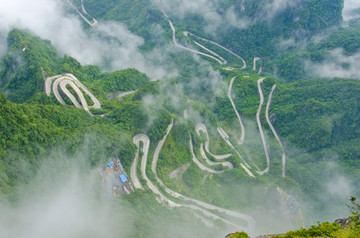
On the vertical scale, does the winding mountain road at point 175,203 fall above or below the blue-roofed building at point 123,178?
above

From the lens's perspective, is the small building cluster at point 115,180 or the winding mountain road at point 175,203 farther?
the winding mountain road at point 175,203

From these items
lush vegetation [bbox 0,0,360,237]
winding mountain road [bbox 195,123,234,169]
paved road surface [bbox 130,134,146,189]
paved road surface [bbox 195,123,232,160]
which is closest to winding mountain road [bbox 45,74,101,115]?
lush vegetation [bbox 0,0,360,237]

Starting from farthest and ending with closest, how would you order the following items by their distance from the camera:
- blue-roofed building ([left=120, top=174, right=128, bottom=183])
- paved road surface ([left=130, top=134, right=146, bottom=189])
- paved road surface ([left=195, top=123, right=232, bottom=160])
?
1. paved road surface ([left=195, top=123, right=232, bottom=160])
2. paved road surface ([left=130, top=134, right=146, bottom=189])
3. blue-roofed building ([left=120, top=174, right=128, bottom=183])

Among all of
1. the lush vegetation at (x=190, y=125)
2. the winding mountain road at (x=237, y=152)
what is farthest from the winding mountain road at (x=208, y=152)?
the winding mountain road at (x=237, y=152)

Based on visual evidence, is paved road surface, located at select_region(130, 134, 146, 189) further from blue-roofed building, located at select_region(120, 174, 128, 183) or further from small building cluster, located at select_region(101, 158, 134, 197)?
blue-roofed building, located at select_region(120, 174, 128, 183)

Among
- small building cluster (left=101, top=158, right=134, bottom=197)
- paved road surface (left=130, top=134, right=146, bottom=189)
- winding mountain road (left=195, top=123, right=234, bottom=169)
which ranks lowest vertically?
small building cluster (left=101, top=158, right=134, bottom=197)

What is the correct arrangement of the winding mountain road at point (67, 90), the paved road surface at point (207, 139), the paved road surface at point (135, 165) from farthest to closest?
the paved road surface at point (207, 139)
the winding mountain road at point (67, 90)
the paved road surface at point (135, 165)

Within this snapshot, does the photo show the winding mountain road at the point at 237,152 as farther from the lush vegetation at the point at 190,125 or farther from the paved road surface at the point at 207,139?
the paved road surface at the point at 207,139

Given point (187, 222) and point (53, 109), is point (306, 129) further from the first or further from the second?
point (53, 109)

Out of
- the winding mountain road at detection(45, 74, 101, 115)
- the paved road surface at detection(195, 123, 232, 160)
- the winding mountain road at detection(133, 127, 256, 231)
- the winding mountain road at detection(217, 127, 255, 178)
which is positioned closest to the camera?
the winding mountain road at detection(133, 127, 256, 231)
